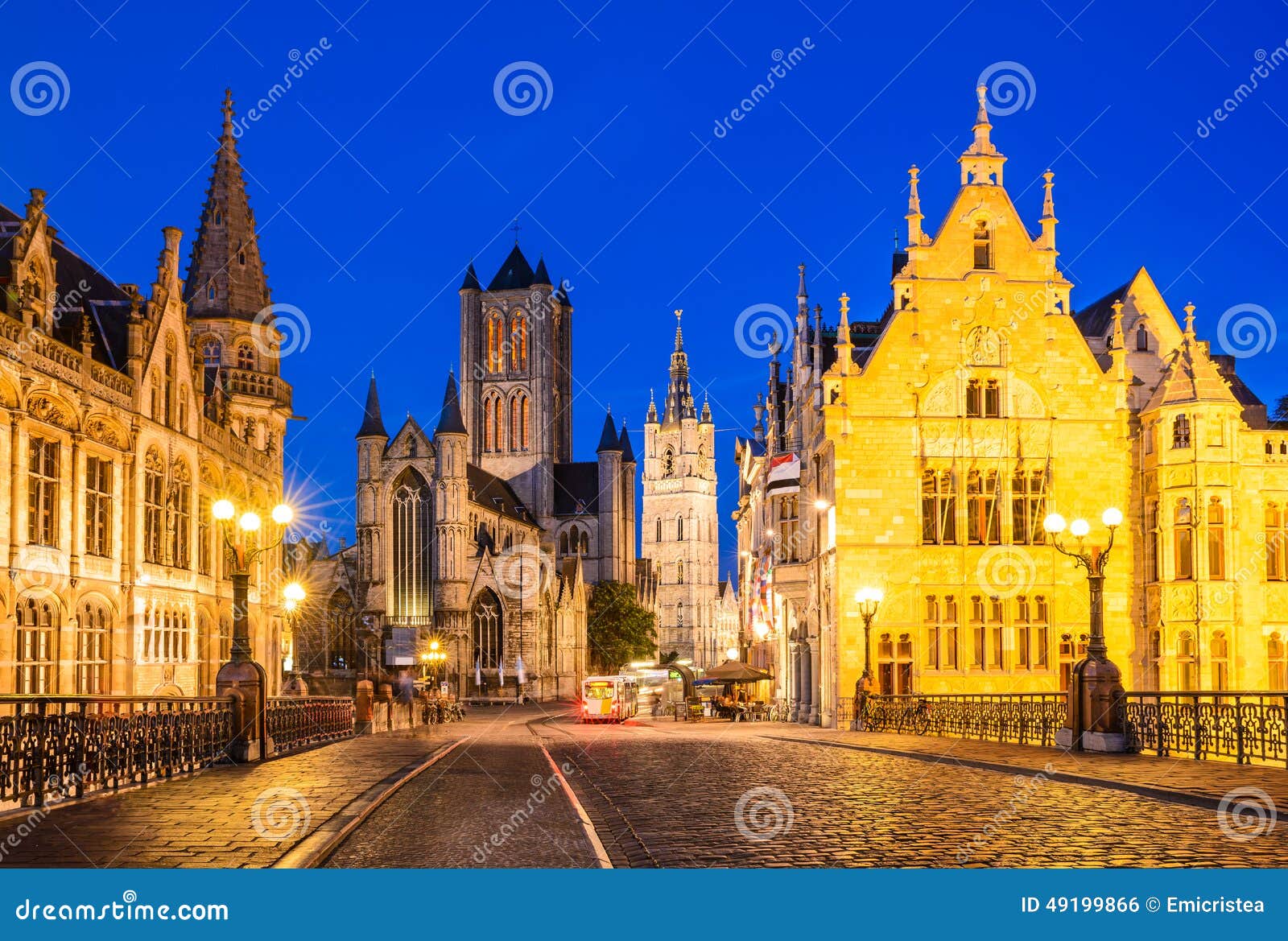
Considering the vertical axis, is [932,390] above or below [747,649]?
above

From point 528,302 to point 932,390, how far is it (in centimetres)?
9831

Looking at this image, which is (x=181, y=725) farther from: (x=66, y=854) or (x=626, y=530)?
(x=626, y=530)

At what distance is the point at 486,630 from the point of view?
10362 centimetres

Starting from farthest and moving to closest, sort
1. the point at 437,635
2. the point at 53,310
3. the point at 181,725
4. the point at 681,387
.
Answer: the point at 681,387 < the point at 437,635 < the point at 53,310 < the point at 181,725

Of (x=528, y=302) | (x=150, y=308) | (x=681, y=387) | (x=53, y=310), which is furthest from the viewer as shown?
(x=681, y=387)

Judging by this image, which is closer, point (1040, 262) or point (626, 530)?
point (1040, 262)

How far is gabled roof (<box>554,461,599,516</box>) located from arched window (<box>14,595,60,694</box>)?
107m

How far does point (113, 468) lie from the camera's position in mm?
33375

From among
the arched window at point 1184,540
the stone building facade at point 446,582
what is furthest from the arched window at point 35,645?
the stone building facade at point 446,582

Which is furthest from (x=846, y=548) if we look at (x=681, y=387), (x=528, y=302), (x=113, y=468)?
(x=681, y=387)

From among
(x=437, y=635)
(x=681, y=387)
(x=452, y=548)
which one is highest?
(x=681, y=387)

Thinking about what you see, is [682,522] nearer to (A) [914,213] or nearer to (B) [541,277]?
(B) [541,277]

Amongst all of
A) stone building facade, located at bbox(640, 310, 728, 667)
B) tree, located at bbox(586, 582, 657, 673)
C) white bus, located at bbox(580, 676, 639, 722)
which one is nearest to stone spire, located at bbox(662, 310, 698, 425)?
stone building facade, located at bbox(640, 310, 728, 667)

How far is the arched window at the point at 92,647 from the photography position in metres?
31.1
